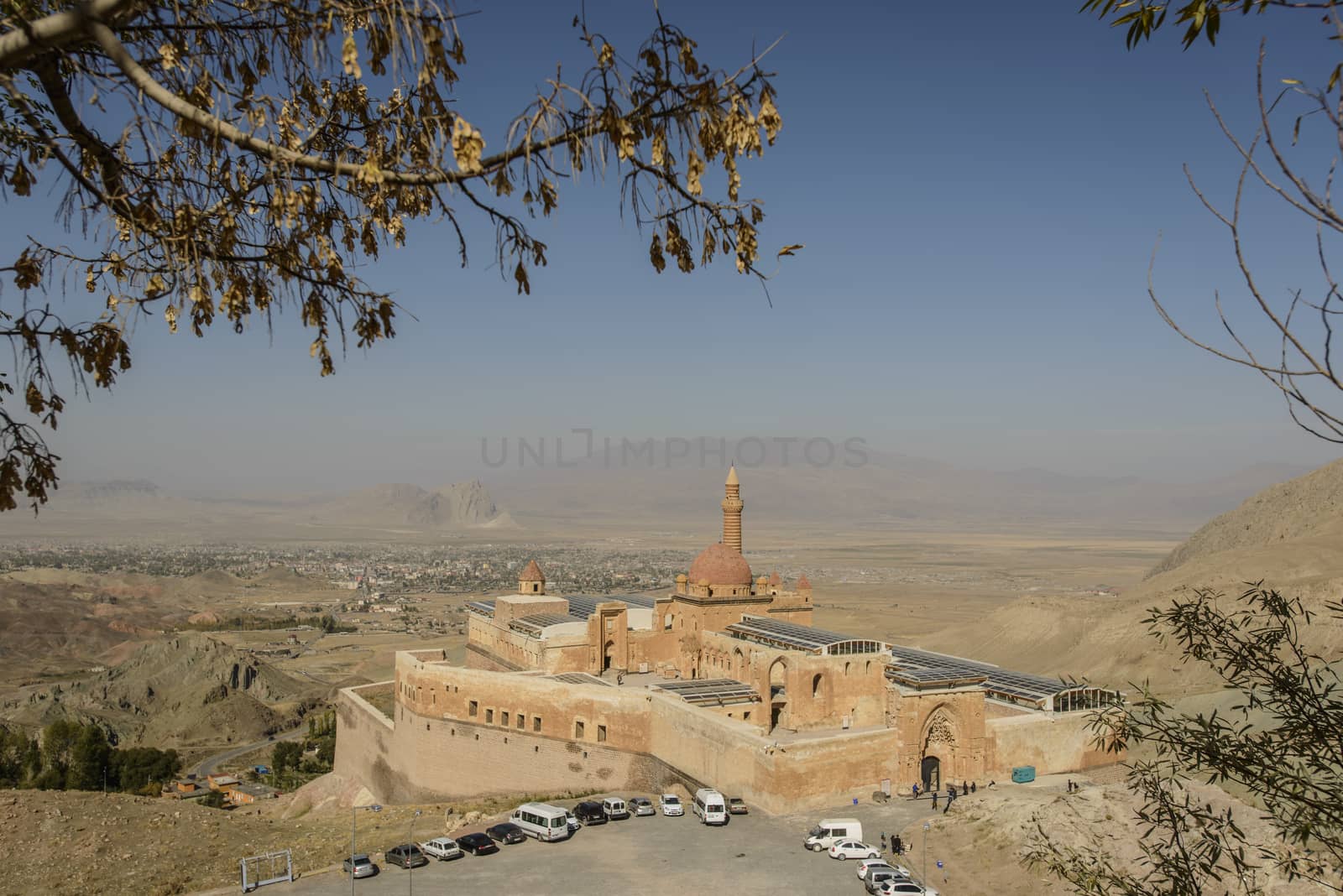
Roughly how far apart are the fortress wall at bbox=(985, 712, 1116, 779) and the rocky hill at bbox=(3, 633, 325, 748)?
163 feet

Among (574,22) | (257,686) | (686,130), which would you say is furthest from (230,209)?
(257,686)

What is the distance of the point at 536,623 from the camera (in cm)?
4494

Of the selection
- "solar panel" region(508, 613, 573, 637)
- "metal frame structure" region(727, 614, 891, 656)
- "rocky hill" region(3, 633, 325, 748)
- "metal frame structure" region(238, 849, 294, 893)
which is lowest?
"rocky hill" region(3, 633, 325, 748)

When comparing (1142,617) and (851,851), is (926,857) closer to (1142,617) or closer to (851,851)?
(851,851)

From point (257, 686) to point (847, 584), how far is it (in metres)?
85.2

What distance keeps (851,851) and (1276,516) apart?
81.3 meters

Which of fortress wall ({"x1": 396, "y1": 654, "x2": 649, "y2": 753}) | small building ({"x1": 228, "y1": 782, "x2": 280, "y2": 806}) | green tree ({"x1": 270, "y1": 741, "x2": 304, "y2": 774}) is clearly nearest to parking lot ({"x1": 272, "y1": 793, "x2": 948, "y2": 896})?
fortress wall ({"x1": 396, "y1": 654, "x2": 649, "y2": 753})

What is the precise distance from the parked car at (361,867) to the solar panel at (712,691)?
1171cm

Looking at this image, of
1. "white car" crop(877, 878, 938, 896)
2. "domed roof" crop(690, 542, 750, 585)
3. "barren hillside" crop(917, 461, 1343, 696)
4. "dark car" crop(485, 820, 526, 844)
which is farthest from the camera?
"barren hillside" crop(917, 461, 1343, 696)

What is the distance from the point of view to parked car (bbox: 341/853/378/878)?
2372 cm

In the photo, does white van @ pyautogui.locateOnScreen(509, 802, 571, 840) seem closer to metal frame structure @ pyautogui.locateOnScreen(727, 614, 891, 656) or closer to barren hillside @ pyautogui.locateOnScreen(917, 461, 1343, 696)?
metal frame structure @ pyautogui.locateOnScreen(727, 614, 891, 656)

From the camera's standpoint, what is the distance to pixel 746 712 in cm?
3331

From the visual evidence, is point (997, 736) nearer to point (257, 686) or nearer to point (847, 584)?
point (257, 686)

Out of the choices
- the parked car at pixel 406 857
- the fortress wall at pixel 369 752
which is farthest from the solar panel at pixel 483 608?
the parked car at pixel 406 857
